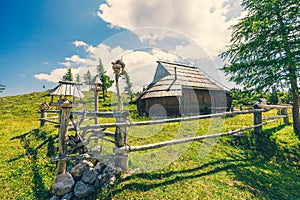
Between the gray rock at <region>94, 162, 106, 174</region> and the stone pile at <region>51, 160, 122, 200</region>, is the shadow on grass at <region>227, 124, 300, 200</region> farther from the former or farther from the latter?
the gray rock at <region>94, 162, 106, 174</region>

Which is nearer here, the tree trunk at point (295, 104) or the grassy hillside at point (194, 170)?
the grassy hillside at point (194, 170)

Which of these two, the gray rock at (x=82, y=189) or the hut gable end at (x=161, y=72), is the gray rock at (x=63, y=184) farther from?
the hut gable end at (x=161, y=72)

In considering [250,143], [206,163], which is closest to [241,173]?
[206,163]

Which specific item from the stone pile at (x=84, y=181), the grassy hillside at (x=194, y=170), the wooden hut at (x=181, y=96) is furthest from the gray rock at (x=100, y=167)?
the wooden hut at (x=181, y=96)

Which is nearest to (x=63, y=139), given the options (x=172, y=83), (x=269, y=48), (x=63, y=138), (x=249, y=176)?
(x=63, y=138)

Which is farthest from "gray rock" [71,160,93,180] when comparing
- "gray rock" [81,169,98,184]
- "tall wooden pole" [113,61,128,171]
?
"tall wooden pole" [113,61,128,171]

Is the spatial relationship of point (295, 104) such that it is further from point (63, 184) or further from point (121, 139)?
point (63, 184)

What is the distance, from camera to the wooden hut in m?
14.3

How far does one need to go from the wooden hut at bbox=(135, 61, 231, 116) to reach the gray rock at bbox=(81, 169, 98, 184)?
35.4 feet

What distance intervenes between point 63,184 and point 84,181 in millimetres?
436

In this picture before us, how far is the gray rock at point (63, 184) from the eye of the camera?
3.36 meters

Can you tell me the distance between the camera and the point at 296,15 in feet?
24.3

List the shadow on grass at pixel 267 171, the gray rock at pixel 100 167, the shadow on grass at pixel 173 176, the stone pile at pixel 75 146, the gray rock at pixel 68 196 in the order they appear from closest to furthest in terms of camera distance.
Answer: the gray rock at pixel 68 196 → the shadow on grass at pixel 173 176 → the gray rock at pixel 100 167 → the shadow on grass at pixel 267 171 → the stone pile at pixel 75 146

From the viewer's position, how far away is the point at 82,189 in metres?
3.43
